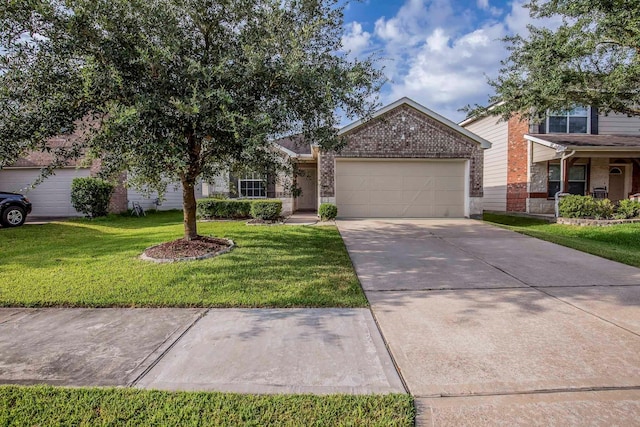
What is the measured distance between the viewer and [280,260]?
6.47 metres

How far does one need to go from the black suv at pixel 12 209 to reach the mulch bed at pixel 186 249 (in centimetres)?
797

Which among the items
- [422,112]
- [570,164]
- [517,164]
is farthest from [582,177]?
[422,112]

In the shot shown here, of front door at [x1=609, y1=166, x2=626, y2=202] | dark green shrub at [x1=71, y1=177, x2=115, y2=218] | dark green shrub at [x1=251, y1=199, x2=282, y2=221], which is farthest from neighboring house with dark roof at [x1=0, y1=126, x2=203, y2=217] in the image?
front door at [x1=609, y1=166, x2=626, y2=202]

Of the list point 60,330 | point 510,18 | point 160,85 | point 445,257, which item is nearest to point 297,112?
point 160,85

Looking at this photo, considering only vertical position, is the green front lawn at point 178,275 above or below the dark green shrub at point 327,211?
below

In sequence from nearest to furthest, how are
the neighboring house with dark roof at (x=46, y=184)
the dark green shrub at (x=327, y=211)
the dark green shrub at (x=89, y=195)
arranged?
the dark green shrub at (x=327, y=211), the dark green shrub at (x=89, y=195), the neighboring house with dark roof at (x=46, y=184)

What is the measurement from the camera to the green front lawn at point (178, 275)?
14.7 feet

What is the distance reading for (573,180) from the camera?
15828 mm

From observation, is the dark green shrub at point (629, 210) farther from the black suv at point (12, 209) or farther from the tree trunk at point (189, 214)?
the black suv at point (12, 209)

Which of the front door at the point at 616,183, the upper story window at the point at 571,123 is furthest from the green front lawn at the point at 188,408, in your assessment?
the front door at the point at 616,183

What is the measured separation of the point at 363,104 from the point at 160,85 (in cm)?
382

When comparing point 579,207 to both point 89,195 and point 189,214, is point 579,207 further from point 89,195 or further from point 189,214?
point 89,195

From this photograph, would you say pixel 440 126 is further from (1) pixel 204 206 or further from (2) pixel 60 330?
(2) pixel 60 330

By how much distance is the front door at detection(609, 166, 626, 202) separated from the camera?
16.0m
